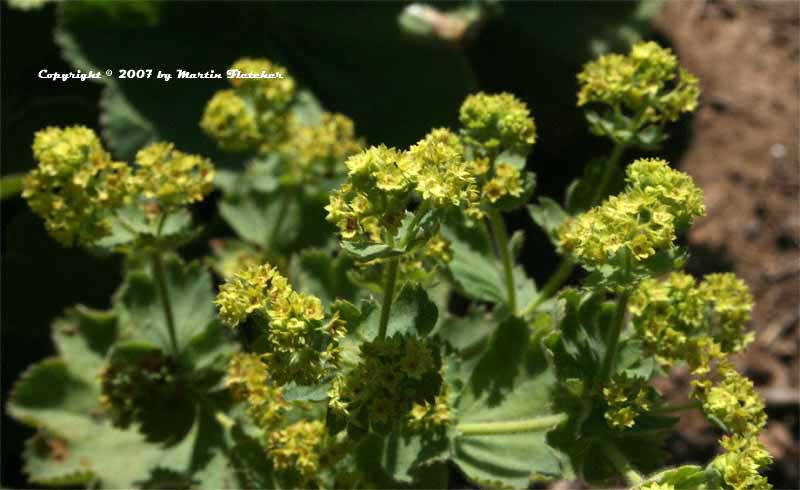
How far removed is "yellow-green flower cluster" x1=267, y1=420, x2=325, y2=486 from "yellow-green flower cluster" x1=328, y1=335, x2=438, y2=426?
0.34 meters

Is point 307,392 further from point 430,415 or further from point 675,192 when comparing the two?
point 675,192

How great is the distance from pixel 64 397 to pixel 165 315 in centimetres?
55

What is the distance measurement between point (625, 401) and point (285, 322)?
2.62 feet

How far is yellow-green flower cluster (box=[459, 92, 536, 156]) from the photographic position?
2.47m

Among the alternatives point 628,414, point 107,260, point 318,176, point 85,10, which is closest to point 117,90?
point 85,10

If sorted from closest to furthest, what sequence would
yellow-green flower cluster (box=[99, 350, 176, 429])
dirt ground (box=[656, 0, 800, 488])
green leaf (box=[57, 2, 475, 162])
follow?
yellow-green flower cluster (box=[99, 350, 176, 429]), green leaf (box=[57, 2, 475, 162]), dirt ground (box=[656, 0, 800, 488])

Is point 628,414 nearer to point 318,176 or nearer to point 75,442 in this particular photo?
point 318,176

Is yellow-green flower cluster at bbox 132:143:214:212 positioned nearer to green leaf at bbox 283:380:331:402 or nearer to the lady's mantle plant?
the lady's mantle plant

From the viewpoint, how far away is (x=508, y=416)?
2.66m

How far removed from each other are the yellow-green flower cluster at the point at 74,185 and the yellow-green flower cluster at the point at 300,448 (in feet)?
2.30

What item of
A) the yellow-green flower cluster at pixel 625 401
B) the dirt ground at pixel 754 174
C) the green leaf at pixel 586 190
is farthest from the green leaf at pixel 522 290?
the dirt ground at pixel 754 174

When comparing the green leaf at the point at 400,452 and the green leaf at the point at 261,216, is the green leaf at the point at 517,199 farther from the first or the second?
the green leaf at the point at 261,216

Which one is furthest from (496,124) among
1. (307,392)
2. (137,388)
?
(137,388)

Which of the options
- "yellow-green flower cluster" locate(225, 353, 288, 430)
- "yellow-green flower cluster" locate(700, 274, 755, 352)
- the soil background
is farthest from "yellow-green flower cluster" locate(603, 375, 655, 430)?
the soil background
